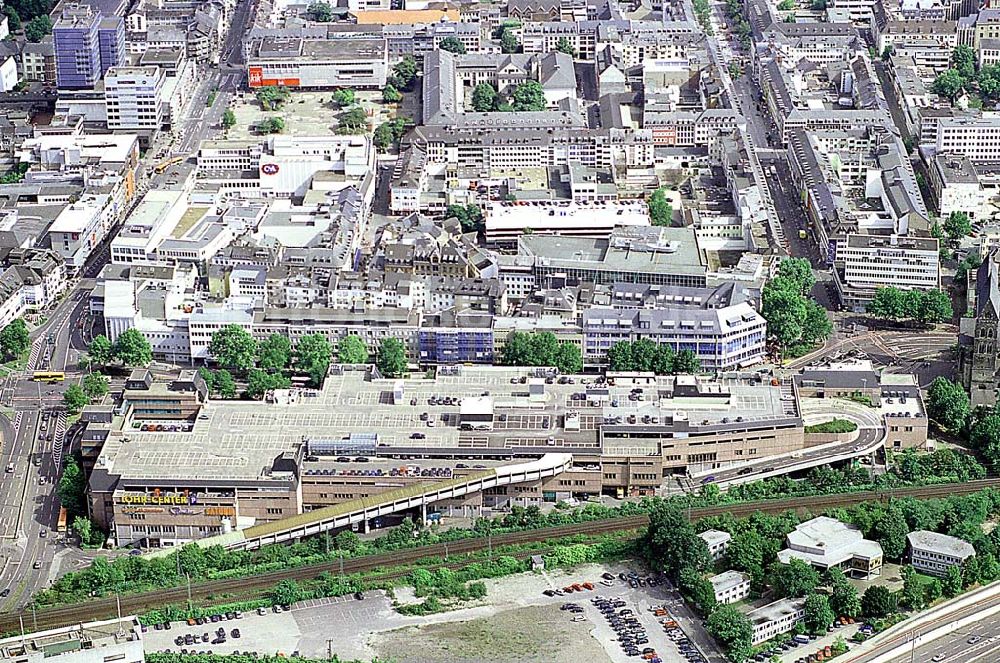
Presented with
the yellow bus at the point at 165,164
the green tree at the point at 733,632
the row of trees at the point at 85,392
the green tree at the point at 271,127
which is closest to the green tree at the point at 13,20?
the green tree at the point at 271,127

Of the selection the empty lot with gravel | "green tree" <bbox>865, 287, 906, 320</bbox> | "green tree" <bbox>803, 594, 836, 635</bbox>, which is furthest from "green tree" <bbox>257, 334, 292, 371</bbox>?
"green tree" <bbox>803, 594, 836, 635</bbox>

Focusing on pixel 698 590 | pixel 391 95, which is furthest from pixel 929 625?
pixel 391 95

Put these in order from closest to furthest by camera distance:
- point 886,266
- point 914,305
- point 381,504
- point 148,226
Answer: point 381,504, point 914,305, point 886,266, point 148,226

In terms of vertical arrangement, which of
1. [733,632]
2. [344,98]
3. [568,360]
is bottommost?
[733,632]

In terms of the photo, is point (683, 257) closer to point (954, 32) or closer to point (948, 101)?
point (948, 101)

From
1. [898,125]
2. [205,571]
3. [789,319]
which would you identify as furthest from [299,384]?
[898,125]

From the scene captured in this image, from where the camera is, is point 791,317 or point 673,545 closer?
point 673,545

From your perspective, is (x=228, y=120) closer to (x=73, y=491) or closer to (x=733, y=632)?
(x=73, y=491)
